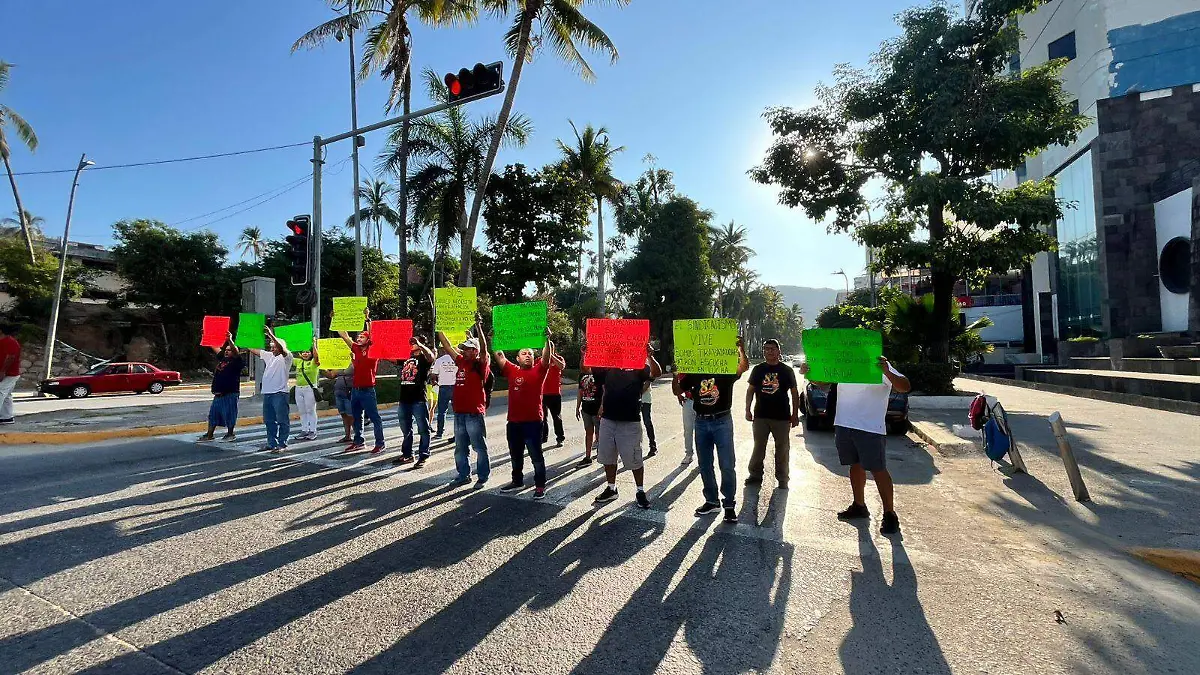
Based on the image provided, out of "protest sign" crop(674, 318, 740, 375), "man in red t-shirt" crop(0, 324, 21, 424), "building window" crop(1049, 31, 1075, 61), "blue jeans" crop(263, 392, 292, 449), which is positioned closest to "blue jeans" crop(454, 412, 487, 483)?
"protest sign" crop(674, 318, 740, 375)

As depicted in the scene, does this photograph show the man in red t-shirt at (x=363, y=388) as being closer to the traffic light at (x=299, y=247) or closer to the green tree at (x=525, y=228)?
the traffic light at (x=299, y=247)

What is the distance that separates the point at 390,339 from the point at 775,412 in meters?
6.03

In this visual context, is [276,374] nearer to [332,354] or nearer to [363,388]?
[332,354]

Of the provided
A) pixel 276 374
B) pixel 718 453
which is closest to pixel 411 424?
pixel 276 374

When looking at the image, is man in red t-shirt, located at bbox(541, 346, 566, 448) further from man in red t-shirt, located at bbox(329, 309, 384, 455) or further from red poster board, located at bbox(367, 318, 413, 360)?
man in red t-shirt, located at bbox(329, 309, 384, 455)

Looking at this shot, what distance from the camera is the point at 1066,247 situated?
3189cm

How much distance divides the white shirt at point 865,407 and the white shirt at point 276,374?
26.9 feet

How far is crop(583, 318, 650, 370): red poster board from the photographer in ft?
21.0

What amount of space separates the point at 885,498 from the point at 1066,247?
3609 centimetres

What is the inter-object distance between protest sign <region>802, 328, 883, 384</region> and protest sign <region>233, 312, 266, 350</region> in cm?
915

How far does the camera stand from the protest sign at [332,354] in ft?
33.0

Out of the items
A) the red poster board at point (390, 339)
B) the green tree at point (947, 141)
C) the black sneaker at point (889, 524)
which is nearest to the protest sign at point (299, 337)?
the red poster board at point (390, 339)

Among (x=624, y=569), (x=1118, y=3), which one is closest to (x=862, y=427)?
(x=624, y=569)

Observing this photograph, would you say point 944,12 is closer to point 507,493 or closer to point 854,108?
point 854,108
